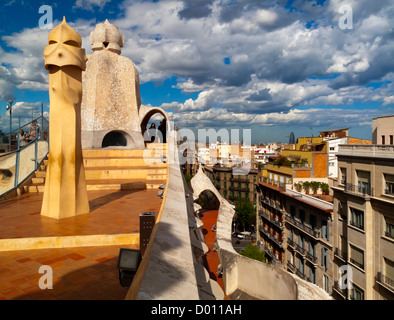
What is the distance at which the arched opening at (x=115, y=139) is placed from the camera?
23109 millimetres

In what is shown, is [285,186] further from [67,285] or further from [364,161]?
[67,285]

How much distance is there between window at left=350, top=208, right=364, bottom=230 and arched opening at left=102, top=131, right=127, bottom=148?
1634 centimetres

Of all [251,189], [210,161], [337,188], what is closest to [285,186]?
[337,188]

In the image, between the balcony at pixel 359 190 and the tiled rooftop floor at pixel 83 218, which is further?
the balcony at pixel 359 190

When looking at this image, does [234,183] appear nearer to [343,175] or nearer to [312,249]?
[312,249]

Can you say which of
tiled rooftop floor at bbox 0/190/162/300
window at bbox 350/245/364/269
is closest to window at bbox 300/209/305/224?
window at bbox 350/245/364/269

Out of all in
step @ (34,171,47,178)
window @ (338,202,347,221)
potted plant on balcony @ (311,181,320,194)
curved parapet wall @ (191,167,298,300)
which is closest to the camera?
curved parapet wall @ (191,167,298,300)

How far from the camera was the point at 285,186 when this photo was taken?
2380 cm

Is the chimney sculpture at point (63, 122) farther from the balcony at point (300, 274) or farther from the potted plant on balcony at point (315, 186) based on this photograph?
the potted plant on balcony at point (315, 186)

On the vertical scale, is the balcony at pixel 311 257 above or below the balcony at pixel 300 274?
above

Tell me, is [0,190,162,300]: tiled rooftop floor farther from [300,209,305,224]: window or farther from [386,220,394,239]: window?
[300,209,305,224]: window

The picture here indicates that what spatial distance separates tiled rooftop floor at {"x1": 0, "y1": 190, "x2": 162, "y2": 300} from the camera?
3168 millimetres

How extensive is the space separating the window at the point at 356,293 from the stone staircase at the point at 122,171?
10.3 m

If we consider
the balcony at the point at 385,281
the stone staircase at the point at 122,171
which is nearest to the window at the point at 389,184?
the balcony at the point at 385,281
